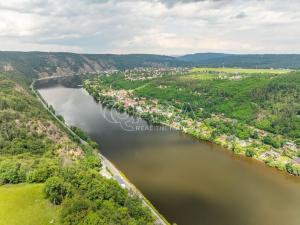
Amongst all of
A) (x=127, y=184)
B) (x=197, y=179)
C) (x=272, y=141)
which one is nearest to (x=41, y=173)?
(x=127, y=184)

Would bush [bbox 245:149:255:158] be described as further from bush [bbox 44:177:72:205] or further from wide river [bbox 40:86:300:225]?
bush [bbox 44:177:72:205]

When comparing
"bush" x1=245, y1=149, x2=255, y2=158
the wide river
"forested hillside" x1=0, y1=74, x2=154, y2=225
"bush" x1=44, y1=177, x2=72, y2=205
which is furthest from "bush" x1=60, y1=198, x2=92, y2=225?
"bush" x1=245, y1=149, x2=255, y2=158

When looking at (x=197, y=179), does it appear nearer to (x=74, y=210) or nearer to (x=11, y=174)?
(x=74, y=210)

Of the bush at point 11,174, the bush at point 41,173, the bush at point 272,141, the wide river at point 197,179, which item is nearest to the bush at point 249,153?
the wide river at point 197,179

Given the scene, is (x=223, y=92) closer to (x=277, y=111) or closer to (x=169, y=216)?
(x=277, y=111)

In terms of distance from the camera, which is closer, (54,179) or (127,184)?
(54,179)

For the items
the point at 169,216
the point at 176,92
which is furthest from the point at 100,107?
the point at 169,216

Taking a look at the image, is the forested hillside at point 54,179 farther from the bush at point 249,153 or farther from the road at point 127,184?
the bush at point 249,153
